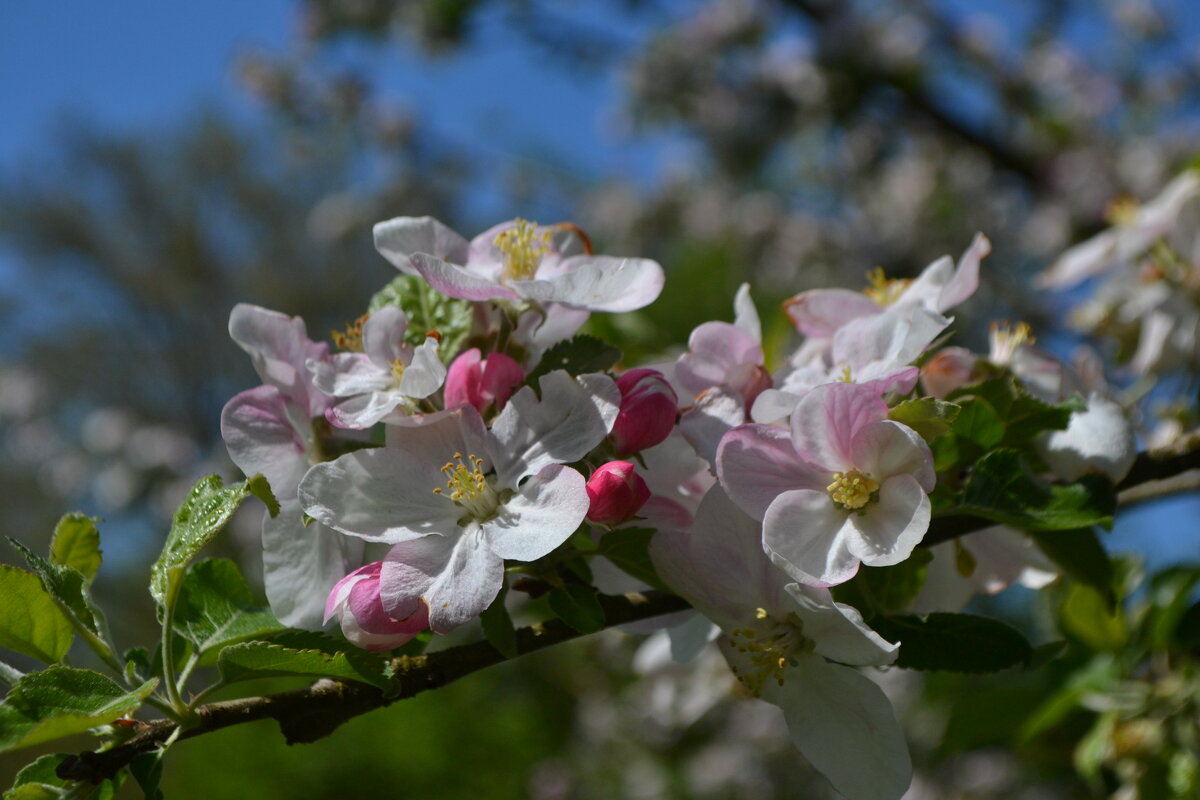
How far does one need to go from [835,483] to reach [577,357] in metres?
0.18

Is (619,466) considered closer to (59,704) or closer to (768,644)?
(768,644)

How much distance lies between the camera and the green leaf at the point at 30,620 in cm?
54

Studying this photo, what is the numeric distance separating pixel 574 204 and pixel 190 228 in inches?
321

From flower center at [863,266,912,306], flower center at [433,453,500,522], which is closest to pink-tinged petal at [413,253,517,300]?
flower center at [433,453,500,522]

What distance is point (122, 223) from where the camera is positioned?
1309 cm

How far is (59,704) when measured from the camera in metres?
0.48

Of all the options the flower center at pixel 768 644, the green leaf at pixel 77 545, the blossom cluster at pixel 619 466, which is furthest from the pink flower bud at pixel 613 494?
the green leaf at pixel 77 545

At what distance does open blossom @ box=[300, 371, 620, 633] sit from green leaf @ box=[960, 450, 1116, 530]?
0.21m

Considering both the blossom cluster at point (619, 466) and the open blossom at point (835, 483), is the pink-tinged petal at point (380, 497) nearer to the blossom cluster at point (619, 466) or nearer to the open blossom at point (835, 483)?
the blossom cluster at point (619, 466)

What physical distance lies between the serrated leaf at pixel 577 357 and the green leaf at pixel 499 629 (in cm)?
14

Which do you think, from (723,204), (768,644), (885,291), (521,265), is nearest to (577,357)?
(521,265)

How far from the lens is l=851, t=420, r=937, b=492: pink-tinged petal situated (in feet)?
1.65

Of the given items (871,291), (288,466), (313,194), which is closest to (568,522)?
(288,466)

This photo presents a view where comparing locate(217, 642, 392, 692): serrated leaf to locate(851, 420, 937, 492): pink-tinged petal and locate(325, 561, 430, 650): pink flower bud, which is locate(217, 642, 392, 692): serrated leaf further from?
locate(851, 420, 937, 492): pink-tinged petal
